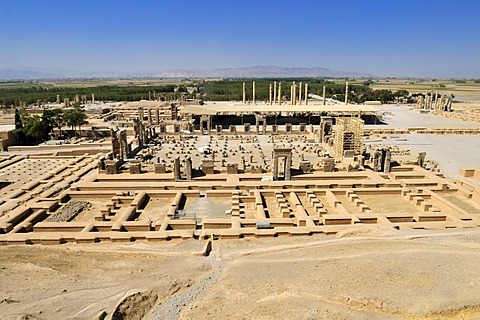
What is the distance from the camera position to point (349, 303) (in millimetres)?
10906

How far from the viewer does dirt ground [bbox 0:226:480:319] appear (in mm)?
10602

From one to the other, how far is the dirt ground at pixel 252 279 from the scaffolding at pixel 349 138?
14.8 m

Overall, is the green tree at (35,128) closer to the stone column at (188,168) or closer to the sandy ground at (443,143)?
the stone column at (188,168)

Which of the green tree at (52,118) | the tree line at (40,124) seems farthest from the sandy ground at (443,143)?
the green tree at (52,118)

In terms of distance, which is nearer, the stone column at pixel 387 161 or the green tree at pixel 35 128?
the stone column at pixel 387 161

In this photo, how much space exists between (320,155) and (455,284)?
2197 centimetres

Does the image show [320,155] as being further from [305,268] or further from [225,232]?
[305,268]

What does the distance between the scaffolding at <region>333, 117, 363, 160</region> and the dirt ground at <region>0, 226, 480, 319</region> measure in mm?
14830

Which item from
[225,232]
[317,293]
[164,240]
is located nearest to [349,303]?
[317,293]

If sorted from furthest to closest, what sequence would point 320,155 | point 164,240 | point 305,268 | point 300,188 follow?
point 320,155
point 300,188
point 164,240
point 305,268

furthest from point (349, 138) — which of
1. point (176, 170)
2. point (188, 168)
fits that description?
point (176, 170)

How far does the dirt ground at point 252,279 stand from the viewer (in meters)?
10.6

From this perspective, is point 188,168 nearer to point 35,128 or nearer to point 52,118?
point 35,128

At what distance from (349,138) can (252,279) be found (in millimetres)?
20533
